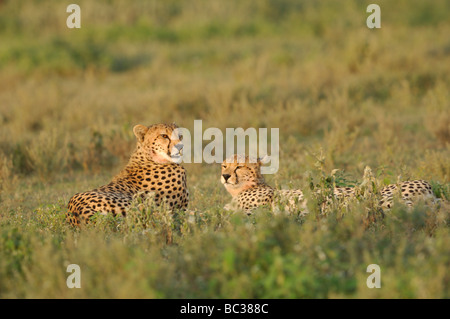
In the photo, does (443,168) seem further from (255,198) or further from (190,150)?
(190,150)

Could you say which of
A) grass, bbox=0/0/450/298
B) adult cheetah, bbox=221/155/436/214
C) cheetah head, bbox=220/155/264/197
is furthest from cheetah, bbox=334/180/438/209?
cheetah head, bbox=220/155/264/197

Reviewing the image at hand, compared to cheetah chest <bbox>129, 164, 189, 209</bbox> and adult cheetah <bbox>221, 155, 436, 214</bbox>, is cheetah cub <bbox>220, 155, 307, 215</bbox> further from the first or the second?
cheetah chest <bbox>129, 164, 189, 209</bbox>

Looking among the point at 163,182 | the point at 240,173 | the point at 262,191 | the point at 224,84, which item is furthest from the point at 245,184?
the point at 224,84

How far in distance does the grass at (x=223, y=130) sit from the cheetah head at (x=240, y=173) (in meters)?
0.42

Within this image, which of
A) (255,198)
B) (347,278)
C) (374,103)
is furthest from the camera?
(374,103)

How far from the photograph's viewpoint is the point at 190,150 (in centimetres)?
925

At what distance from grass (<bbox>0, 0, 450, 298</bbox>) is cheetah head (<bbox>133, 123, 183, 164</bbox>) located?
66cm

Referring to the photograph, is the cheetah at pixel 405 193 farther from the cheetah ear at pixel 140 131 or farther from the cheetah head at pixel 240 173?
the cheetah ear at pixel 140 131

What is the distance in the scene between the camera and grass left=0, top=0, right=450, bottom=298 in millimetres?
4223

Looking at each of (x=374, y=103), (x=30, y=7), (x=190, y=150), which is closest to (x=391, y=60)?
(x=374, y=103)

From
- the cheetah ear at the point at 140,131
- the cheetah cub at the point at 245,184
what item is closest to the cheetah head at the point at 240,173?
the cheetah cub at the point at 245,184

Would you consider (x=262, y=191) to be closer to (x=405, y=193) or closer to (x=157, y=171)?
(x=157, y=171)

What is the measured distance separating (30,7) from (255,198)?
16.7 m

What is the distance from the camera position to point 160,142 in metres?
6.39
